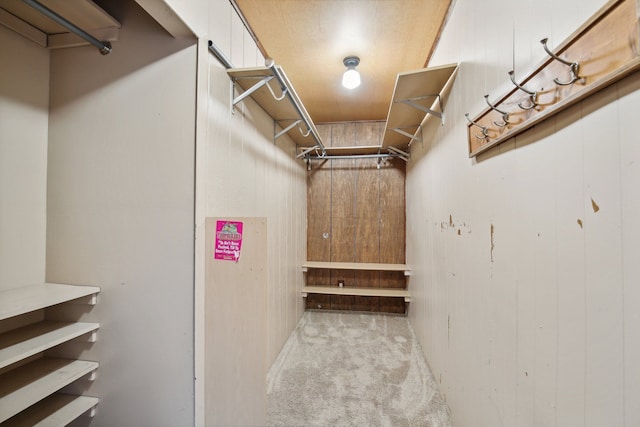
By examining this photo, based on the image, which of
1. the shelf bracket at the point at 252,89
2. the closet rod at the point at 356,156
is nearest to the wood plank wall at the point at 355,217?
the closet rod at the point at 356,156

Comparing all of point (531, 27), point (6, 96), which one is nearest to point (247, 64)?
point (6, 96)

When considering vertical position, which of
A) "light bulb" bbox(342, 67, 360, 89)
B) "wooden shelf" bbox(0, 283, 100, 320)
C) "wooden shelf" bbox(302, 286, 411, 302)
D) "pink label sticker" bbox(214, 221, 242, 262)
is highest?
"light bulb" bbox(342, 67, 360, 89)

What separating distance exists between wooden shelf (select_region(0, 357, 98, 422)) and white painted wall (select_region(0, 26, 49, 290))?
0.40 meters

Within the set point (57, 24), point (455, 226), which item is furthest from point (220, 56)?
point (455, 226)

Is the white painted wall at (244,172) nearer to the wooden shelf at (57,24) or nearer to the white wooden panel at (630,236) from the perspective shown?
the wooden shelf at (57,24)

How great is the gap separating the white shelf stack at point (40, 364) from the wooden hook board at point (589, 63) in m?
1.93

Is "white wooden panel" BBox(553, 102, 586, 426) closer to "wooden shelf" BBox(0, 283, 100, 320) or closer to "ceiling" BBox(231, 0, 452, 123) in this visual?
"ceiling" BBox(231, 0, 452, 123)

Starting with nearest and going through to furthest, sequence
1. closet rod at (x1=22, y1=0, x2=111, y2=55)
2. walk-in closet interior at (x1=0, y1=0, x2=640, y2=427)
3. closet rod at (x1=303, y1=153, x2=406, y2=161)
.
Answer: walk-in closet interior at (x1=0, y1=0, x2=640, y2=427) → closet rod at (x1=22, y1=0, x2=111, y2=55) → closet rod at (x1=303, y1=153, x2=406, y2=161)

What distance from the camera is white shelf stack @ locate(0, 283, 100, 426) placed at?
3.19ft

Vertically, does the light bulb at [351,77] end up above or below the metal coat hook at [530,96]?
above

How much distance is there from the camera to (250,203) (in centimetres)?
183

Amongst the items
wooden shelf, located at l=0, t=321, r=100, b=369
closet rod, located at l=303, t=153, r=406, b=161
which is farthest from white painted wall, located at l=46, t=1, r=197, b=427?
closet rod, located at l=303, t=153, r=406, b=161

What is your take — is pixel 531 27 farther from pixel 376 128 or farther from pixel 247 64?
pixel 376 128

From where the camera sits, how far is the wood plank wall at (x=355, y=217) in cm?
356
